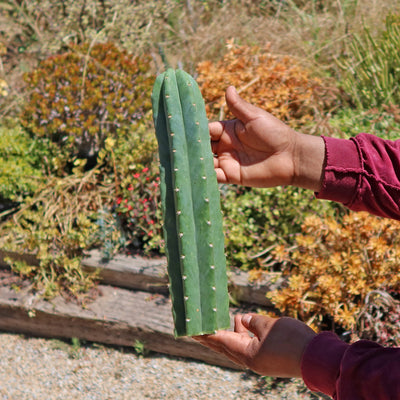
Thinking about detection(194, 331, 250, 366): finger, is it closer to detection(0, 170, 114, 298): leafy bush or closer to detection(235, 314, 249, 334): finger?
detection(235, 314, 249, 334): finger

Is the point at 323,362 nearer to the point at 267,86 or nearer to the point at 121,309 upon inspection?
the point at 121,309

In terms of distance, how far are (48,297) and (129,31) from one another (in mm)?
3158

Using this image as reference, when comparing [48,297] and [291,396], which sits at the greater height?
[48,297]

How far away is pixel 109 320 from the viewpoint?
3.37 m

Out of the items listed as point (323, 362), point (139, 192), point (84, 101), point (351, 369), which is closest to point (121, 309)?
point (139, 192)

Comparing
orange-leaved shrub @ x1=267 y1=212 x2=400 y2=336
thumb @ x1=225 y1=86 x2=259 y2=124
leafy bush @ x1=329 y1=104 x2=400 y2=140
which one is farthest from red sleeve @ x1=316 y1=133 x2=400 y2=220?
leafy bush @ x1=329 y1=104 x2=400 y2=140

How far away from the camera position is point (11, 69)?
5.90 metres

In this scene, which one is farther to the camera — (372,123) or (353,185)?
(372,123)

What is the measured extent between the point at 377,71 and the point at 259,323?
3139 mm

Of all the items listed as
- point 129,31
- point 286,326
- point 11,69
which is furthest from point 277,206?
point 11,69

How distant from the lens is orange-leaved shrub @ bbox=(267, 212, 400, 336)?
9.01 feet

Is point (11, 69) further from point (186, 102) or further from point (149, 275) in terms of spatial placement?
point (186, 102)

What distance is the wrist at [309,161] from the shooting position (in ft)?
6.45

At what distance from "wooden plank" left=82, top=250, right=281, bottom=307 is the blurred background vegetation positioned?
0.08 meters
